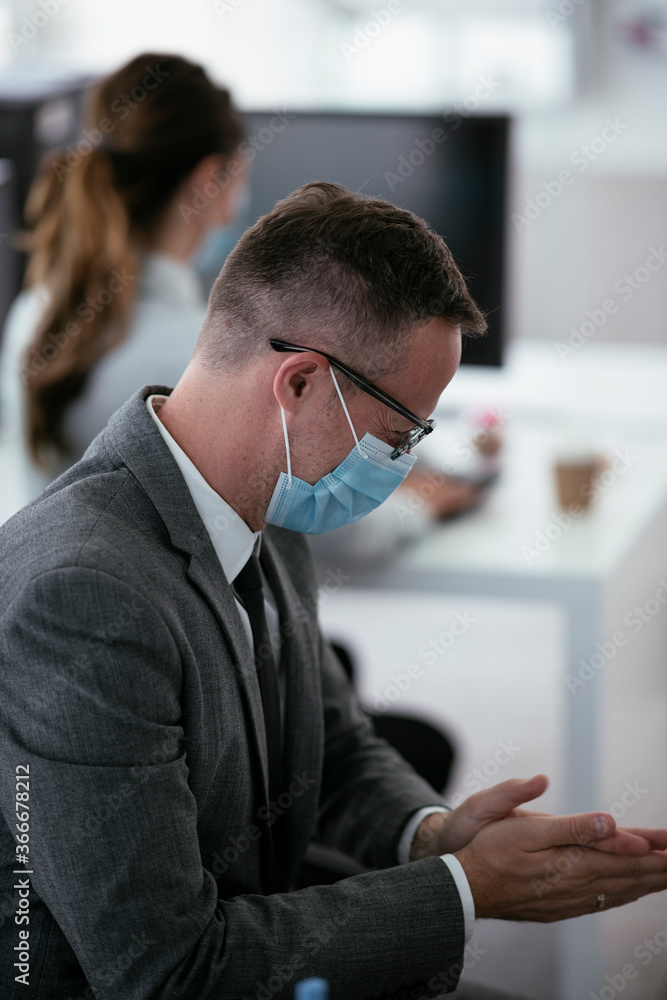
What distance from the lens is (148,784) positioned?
0.81 metres

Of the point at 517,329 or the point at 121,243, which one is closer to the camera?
the point at 121,243

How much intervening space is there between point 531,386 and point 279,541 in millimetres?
1576

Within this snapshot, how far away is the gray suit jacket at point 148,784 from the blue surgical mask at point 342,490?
10 cm

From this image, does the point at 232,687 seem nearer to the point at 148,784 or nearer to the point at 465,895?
the point at 148,784

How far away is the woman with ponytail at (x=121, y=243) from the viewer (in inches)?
69.9

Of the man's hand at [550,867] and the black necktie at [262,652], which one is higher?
the black necktie at [262,652]

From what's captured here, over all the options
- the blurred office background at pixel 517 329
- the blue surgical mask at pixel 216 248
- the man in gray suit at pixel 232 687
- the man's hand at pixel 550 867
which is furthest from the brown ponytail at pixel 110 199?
the man's hand at pixel 550 867

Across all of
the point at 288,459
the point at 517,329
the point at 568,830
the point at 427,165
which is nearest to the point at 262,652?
the point at 288,459

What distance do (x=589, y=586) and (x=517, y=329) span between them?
6.21 feet

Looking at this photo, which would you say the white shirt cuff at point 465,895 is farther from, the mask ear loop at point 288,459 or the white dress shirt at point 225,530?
the mask ear loop at point 288,459

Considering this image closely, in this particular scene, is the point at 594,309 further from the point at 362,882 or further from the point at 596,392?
the point at 362,882

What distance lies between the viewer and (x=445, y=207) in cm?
209

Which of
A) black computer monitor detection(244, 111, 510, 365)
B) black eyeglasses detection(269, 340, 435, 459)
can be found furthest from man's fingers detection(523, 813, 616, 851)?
black computer monitor detection(244, 111, 510, 365)

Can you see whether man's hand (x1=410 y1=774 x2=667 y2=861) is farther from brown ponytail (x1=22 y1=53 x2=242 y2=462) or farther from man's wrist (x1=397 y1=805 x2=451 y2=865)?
brown ponytail (x1=22 y1=53 x2=242 y2=462)
